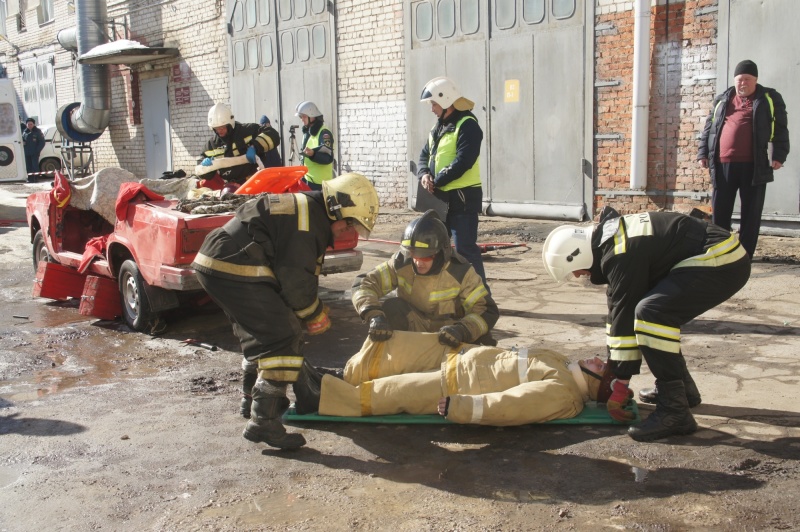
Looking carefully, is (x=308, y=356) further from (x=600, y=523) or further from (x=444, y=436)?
(x=600, y=523)

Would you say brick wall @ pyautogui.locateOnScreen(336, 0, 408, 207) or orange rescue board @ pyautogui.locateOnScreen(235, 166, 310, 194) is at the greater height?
brick wall @ pyautogui.locateOnScreen(336, 0, 408, 207)

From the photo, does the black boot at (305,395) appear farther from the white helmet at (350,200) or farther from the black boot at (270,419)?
the white helmet at (350,200)

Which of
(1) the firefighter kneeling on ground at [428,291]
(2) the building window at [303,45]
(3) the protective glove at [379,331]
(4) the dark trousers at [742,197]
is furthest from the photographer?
(2) the building window at [303,45]

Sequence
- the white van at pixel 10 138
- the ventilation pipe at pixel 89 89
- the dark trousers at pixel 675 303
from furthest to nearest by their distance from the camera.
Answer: the ventilation pipe at pixel 89 89 → the white van at pixel 10 138 → the dark trousers at pixel 675 303

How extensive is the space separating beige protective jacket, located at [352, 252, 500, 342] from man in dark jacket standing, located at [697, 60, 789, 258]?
12.1 ft

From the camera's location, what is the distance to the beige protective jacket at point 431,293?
5.16m

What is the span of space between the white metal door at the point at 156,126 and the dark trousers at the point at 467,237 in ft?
48.2

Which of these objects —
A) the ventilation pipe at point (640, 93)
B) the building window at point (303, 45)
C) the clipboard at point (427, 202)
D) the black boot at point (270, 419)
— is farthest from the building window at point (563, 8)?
the black boot at point (270, 419)

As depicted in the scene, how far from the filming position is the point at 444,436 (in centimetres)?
442

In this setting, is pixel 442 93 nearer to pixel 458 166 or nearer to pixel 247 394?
pixel 458 166

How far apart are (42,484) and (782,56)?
338 inches

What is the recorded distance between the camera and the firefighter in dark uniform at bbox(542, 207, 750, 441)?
13.8ft

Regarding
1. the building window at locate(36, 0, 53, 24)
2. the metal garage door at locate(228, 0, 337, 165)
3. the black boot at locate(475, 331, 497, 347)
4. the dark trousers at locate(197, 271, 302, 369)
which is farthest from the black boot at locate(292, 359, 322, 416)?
the building window at locate(36, 0, 53, 24)

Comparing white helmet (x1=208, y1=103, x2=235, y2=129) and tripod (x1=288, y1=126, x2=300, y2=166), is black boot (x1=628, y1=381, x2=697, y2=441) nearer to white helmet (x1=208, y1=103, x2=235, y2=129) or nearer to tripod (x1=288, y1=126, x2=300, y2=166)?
white helmet (x1=208, y1=103, x2=235, y2=129)
